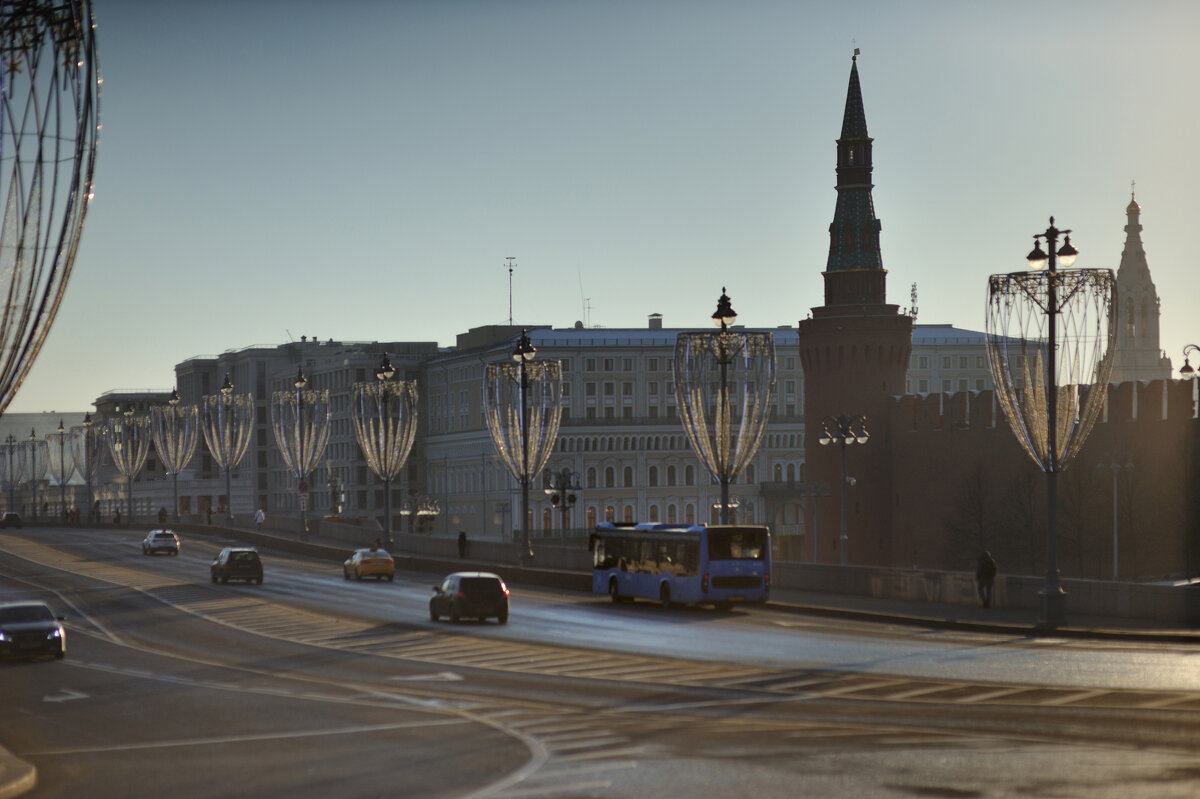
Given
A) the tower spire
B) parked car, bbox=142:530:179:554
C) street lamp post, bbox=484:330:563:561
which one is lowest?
parked car, bbox=142:530:179:554

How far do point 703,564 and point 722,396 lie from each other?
6.16 metres

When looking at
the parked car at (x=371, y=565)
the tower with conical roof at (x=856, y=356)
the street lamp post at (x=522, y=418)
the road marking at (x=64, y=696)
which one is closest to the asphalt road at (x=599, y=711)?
the road marking at (x=64, y=696)

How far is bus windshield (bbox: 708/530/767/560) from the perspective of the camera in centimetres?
4759

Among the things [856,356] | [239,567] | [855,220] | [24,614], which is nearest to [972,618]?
[24,614]

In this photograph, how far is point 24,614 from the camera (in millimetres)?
38031

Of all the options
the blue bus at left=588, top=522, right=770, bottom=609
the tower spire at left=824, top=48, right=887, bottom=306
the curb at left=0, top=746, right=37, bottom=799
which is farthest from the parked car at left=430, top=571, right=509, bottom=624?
the tower spire at left=824, top=48, right=887, bottom=306

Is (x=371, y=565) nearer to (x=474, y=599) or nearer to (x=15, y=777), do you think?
(x=474, y=599)

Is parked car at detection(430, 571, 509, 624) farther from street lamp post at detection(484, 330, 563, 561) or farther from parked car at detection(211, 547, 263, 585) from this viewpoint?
parked car at detection(211, 547, 263, 585)

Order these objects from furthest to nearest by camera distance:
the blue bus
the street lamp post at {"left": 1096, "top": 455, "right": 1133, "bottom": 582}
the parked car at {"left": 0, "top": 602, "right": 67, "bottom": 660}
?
the street lamp post at {"left": 1096, "top": 455, "right": 1133, "bottom": 582}, the blue bus, the parked car at {"left": 0, "top": 602, "right": 67, "bottom": 660}

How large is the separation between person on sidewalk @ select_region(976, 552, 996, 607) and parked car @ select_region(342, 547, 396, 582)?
29.4 metres

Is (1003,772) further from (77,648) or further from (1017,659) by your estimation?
(77,648)

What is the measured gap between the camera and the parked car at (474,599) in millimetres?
44531

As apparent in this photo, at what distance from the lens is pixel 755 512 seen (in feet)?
528

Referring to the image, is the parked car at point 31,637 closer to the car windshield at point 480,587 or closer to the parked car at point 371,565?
the car windshield at point 480,587
